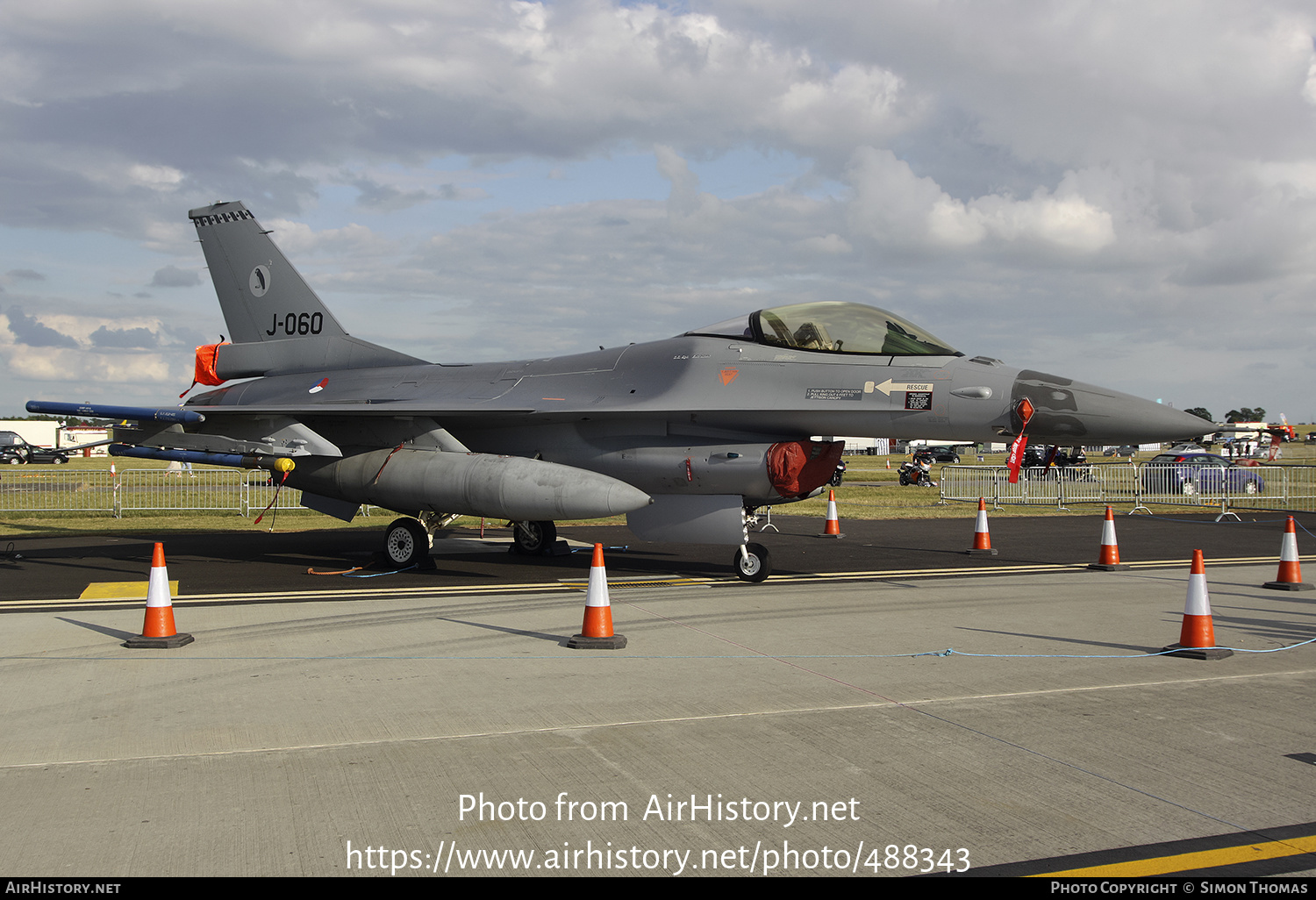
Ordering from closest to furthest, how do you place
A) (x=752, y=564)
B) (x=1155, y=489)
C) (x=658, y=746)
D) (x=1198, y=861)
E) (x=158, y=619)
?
(x=1198, y=861)
(x=658, y=746)
(x=158, y=619)
(x=752, y=564)
(x=1155, y=489)

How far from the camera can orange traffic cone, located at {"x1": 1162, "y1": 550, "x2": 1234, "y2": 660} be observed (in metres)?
6.89

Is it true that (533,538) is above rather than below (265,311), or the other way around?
below

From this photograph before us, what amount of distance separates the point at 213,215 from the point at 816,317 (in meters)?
9.93

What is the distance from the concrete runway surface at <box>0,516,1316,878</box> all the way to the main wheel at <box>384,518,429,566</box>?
11.2 ft

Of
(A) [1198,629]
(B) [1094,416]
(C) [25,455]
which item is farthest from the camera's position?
(C) [25,455]

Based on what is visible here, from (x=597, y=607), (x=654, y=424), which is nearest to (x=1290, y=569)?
(x=654, y=424)

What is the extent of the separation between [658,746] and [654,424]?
6824 mm

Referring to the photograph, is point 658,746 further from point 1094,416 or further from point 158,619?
point 1094,416

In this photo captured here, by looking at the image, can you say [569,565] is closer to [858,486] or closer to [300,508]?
[300,508]

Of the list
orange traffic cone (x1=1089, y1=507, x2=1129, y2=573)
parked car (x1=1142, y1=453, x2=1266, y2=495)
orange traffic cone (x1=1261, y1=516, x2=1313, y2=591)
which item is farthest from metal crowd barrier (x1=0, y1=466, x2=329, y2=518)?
parked car (x1=1142, y1=453, x2=1266, y2=495)

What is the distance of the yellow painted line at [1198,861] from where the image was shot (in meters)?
3.28

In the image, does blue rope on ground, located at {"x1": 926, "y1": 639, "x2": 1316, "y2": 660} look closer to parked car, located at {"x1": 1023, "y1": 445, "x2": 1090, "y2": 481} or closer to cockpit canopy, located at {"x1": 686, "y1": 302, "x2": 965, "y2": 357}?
cockpit canopy, located at {"x1": 686, "y1": 302, "x2": 965, "y2": 357}

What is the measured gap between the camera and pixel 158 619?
7.25 meters

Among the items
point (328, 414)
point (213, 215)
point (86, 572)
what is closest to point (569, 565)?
point (328, 414)
